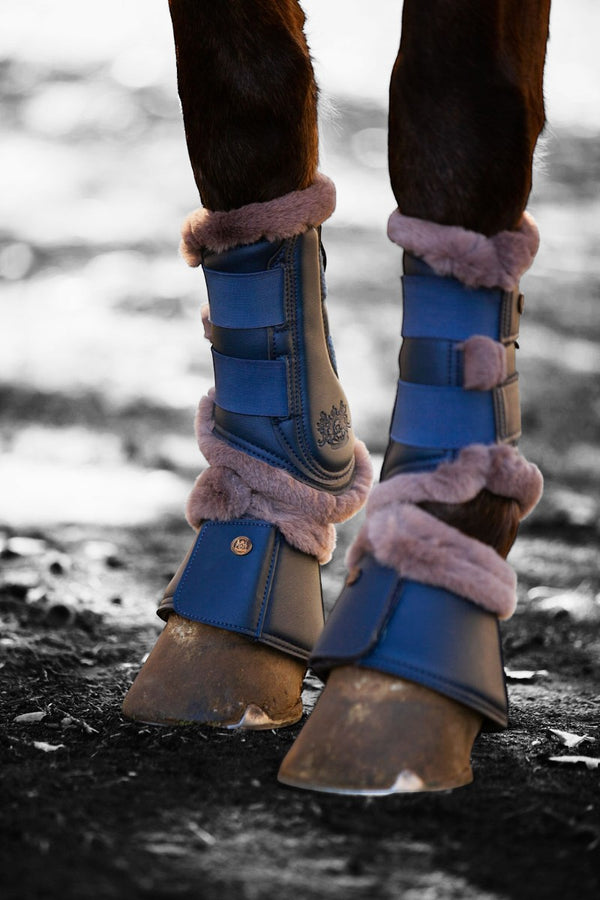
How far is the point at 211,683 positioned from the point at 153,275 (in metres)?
4.68

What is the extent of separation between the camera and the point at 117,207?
7.32 metres

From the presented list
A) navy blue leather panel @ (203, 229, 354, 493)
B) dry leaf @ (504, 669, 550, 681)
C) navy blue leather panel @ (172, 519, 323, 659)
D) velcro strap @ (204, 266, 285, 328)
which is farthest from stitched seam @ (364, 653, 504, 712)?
dry leaf @ (504, 669, 550, 681)

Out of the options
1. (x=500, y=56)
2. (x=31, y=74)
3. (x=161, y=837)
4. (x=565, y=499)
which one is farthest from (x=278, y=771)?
(x=31, y=74)

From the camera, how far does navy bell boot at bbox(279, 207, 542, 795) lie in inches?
59.4

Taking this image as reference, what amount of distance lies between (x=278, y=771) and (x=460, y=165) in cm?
81

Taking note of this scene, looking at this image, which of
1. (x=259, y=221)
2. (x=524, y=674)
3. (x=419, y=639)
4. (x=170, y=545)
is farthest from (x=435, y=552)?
(x=170, y=545)

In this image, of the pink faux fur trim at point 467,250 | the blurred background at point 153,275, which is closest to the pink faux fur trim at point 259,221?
the blurred background at point 153,275

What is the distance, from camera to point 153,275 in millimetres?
6262

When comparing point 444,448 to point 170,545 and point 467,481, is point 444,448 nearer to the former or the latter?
point 467,481

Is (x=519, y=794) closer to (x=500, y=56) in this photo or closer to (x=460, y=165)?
(x=460, y=165)

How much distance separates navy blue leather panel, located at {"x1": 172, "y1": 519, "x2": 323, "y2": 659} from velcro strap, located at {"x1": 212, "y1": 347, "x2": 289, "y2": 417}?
0.18m

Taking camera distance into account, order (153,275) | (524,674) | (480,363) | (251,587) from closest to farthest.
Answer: (480,363), (251,587), (524,674), (153,275)

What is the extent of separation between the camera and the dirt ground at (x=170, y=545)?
1.33 m

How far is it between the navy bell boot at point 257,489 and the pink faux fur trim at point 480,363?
1.24ft
